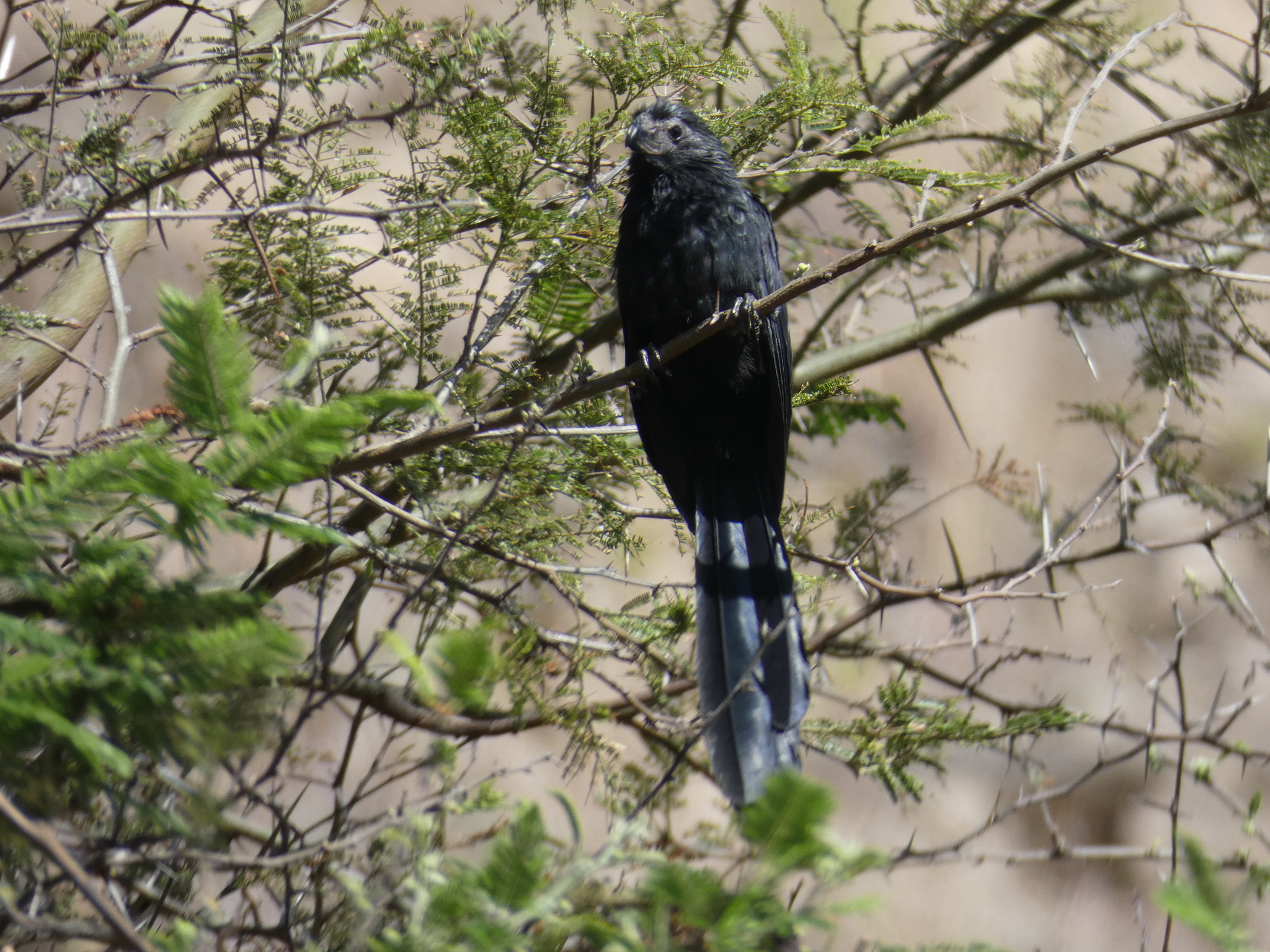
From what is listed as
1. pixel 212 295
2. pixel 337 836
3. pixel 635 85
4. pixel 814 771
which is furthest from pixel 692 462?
pixel 814 771

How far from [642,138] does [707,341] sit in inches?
26.5

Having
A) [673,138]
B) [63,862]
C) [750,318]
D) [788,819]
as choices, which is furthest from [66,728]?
[673,138]

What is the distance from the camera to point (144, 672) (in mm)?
979

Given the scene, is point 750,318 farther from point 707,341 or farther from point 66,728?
point 66,728

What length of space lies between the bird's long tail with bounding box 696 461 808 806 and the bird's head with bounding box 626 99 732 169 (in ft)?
3.27

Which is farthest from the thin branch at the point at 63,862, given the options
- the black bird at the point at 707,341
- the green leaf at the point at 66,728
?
the black bird at the point at 707,341

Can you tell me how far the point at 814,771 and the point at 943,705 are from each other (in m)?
4.86

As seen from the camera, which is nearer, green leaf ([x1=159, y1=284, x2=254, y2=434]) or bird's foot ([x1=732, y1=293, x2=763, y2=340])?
green leaf ([x1=159, y1=284, x2=254, y2=434])

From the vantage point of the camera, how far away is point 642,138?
2930 millimetres

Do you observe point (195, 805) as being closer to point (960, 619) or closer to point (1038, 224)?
point (960, 619)

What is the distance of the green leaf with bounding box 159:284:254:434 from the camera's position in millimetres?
986

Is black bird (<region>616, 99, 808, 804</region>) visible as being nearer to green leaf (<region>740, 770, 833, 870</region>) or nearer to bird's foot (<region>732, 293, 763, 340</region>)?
bird's foot (<region>732, 293, 763, 340</region>)

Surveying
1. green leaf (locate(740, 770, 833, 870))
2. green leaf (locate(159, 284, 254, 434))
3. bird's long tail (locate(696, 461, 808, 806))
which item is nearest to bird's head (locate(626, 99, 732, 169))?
bird's long tail (locate(696, 461, 808, 806))

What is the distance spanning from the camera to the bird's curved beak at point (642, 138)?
2.91 metres
